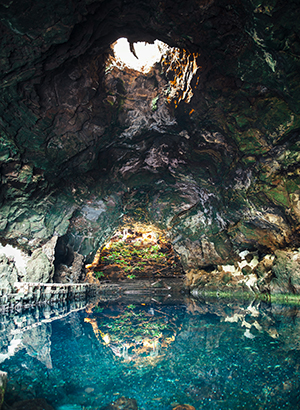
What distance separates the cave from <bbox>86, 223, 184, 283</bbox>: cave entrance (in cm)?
392

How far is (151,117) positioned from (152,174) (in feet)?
10.6

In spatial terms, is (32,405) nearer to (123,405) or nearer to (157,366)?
(123,405)

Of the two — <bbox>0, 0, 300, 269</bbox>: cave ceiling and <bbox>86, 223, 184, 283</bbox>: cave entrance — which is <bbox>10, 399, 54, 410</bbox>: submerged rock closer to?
<bbox>0, 0, 300, 269</bbox>: cave ceiling

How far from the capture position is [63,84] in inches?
242

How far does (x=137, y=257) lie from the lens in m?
19.0

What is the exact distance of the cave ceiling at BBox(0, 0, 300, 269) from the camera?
180 inches

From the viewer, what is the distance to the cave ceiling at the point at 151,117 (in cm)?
456

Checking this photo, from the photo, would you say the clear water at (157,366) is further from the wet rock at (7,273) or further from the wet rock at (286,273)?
the wet rock at (286,273)

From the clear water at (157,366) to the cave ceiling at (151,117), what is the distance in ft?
16.3

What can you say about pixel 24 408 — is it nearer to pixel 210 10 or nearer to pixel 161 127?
pixel 210 10

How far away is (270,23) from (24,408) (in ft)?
20.2

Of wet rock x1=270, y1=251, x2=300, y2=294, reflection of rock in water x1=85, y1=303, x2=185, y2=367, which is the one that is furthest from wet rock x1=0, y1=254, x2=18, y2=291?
wet rock x1=270, y1=251, x2=300, y2=294

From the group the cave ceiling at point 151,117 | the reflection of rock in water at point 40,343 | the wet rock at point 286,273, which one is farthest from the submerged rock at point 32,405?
the wet rock at point 286,273

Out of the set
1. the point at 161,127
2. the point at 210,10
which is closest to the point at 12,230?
the point at 161,127
